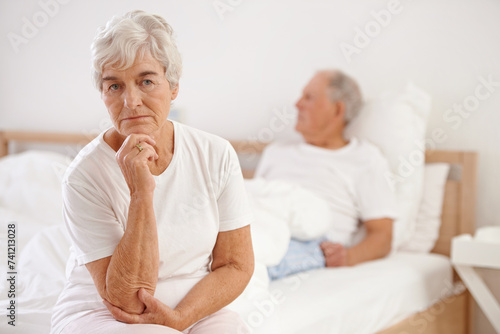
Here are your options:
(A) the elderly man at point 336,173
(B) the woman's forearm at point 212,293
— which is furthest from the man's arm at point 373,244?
(B) the woman's forearm at point 212,293

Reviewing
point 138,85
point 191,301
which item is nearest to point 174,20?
point 138,85

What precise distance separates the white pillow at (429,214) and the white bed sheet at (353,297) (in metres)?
0.04

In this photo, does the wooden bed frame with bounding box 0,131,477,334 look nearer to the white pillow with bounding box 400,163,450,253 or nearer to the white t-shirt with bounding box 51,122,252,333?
the white pillow with bounding box 400,163,450,253

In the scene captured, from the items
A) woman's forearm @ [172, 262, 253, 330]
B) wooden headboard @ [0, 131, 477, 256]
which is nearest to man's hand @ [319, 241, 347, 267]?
wooden headboard @ [0, 131, 477, 256]

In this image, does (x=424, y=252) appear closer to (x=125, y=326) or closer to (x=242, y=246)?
(x=242, y=246)

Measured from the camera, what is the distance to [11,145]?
9.67ft

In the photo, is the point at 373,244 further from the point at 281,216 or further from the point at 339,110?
the point at 339,110

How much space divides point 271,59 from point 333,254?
93 cm

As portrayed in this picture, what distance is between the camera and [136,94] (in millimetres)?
922

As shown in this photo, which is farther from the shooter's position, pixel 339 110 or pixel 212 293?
pixel 339 110

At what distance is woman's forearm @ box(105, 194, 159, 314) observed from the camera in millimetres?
904

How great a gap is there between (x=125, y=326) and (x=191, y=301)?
13cm

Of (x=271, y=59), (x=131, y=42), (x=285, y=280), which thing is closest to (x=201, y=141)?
(x=131, y=42)

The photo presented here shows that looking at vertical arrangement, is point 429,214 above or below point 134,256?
below
